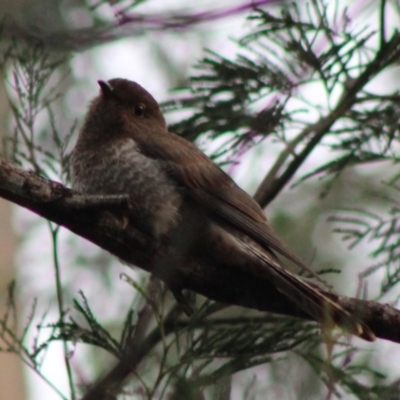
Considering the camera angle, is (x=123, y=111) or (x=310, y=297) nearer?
(x=310, y=297)

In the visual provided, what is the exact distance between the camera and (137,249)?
418 centimetres

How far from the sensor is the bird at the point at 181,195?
14.5 ft

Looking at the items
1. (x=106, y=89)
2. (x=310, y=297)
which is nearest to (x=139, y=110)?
(x=106, y=89)

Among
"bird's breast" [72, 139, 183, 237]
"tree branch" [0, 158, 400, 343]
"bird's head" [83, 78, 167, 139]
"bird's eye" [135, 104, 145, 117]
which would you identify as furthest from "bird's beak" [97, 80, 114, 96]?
"tree branch" [0, 158, 400, 343]

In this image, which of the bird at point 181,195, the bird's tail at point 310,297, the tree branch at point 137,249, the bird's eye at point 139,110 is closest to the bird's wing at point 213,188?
the bird at point 181,195

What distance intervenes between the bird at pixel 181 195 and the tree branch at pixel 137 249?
0.07 meters

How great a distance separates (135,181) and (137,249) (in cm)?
64

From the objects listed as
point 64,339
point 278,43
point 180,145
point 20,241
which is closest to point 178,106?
point 180,145

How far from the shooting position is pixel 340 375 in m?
3.64

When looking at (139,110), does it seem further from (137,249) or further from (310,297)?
(310,297)

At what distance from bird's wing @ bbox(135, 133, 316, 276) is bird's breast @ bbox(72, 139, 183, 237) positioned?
68mm

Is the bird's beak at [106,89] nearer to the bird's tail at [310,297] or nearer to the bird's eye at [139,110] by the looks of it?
the bird's eye at [139,110]

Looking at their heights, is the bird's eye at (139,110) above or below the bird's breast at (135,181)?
above

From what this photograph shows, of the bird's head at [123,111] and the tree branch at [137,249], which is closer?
the tree branch at [137,249]
